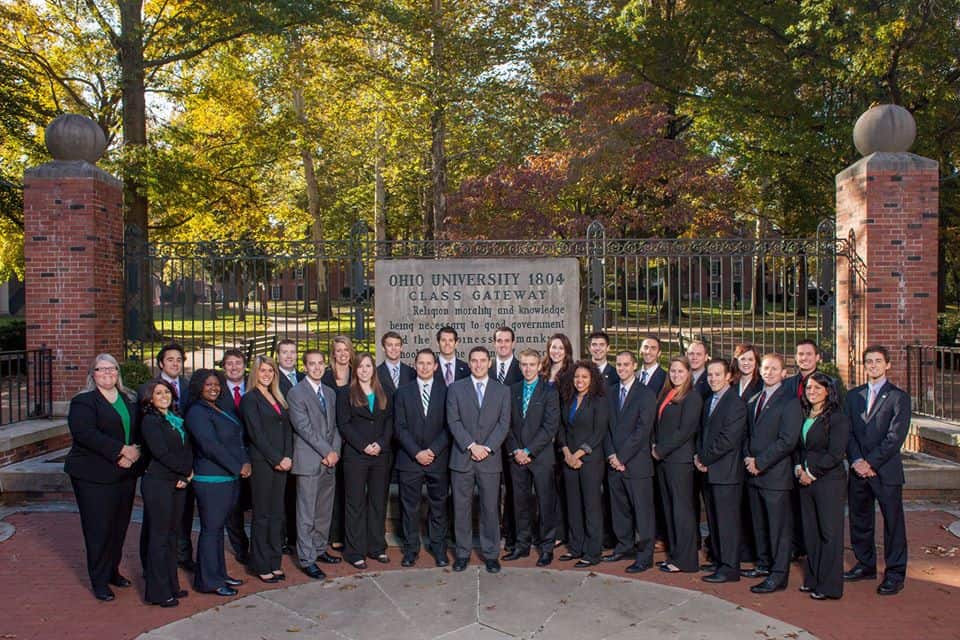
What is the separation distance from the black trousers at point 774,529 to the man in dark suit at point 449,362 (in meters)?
2.70

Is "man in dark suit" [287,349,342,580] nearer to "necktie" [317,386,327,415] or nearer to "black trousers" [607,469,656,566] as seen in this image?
"necktie" [317,386,327,415]

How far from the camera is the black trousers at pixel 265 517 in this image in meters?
6.02

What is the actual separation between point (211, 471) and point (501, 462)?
2.24 meters

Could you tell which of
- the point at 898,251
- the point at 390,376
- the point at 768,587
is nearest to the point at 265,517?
the point at 390,376

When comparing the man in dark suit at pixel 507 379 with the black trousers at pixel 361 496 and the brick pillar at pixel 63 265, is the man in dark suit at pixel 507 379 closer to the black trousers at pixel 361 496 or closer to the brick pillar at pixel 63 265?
the black trousers at pixel 361 496

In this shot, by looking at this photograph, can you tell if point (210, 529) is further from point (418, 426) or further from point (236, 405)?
point (418, 426)

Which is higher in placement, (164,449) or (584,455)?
(164,449)

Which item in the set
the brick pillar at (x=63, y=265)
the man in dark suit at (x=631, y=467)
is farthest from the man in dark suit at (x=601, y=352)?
the brick pillar at (x=63, y=265)

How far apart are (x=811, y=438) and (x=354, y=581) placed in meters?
3.45

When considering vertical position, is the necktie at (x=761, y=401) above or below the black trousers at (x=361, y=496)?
above

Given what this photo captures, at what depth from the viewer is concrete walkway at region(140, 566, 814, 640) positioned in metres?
4.92

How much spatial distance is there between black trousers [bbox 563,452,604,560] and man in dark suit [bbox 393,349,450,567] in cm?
101

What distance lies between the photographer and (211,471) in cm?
572

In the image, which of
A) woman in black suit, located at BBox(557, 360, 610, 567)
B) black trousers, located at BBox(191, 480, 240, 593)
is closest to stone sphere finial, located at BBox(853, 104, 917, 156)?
woman in black suit, located at BBox(557, 360, 610, 567)
